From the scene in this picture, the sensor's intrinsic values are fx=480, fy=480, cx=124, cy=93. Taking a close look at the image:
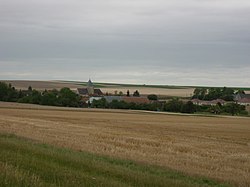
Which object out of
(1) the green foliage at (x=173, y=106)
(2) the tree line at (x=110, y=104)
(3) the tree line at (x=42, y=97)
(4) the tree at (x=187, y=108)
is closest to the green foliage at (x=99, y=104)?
(2) the tree line at (x=110, y=104)

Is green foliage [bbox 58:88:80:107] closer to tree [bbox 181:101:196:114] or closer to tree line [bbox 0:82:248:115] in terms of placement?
tree line [bbox 0:82:248:115]

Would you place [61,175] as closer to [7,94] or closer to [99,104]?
[99,104]

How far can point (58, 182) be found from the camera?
802 cm

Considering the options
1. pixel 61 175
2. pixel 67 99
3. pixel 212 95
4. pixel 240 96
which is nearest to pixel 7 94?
pixel 67 99

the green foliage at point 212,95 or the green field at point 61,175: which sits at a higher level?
the green foliage at point 212,95

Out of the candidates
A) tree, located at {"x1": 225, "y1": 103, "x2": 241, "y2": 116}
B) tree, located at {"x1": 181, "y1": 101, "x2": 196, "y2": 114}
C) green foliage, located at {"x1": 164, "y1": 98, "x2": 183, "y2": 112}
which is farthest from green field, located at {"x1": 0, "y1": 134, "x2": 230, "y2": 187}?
tree, located at {"x1": 225, "y1": 103, "x2": 241, "y2": 116}

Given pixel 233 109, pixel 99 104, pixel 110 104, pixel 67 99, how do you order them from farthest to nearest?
1. pixel 99 104
2. pixel 67 99
3. pixel 110 104
4. pixel 233 109

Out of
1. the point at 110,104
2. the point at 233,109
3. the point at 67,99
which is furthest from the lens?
the point at 67,99

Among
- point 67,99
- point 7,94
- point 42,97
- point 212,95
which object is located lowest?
point 67,99

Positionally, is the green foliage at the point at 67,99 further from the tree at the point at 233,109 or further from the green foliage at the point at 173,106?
the tree at the point at 233,109

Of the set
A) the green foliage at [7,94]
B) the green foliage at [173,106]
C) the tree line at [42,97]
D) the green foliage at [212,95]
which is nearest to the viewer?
the green foliage at [173,106]

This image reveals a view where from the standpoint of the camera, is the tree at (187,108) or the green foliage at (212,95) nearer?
the tree at (187,108)

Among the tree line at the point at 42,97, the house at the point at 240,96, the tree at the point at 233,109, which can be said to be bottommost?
the tree at the point at 233,109

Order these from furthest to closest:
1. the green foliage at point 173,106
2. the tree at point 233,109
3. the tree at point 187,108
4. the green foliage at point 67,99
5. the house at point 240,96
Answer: the house at point 240,96
the green foliage at point 67,99
the tree at point 233,109
the green foliage at point 173,106
the tree at point 187,108
